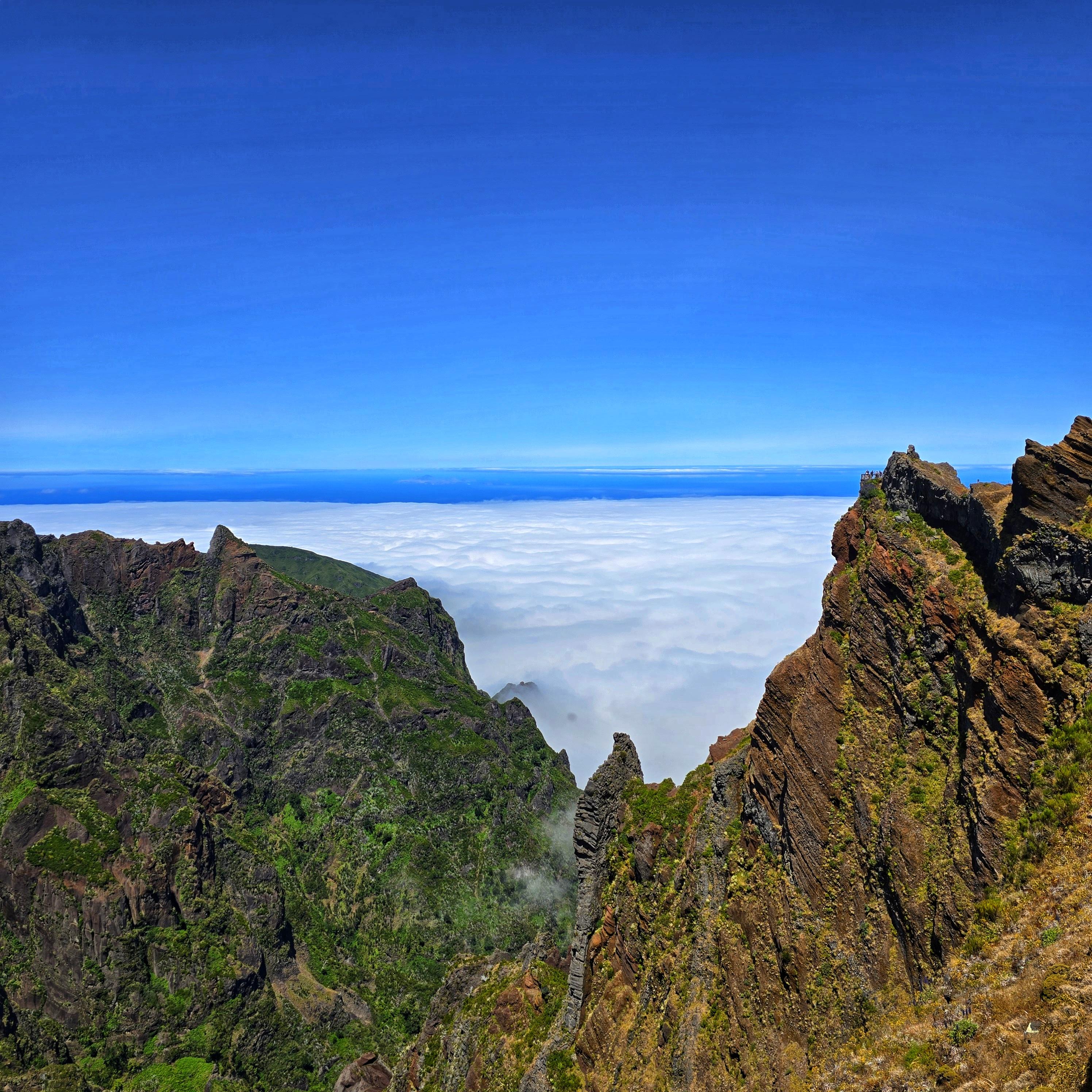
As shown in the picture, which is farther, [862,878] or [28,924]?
[28,924]

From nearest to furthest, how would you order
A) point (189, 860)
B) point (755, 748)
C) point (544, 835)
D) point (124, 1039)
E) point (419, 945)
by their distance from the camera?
1. point (755, 748)
2. point (124, 1039)
3. point (189, 860)
4. point (419, 945)
5. point (544, 835)

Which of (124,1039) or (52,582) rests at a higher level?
(52,582)

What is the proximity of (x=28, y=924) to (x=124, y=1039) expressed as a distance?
22504mm

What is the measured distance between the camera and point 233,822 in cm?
12738

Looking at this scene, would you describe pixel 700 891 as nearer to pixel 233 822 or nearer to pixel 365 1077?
pixel 365 1077

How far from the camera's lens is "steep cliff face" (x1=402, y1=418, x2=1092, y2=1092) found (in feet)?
52.3

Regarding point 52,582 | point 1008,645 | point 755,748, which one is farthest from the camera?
point 52,582

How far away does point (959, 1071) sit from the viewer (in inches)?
546

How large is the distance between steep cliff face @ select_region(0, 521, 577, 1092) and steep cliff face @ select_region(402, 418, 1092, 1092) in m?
49.3

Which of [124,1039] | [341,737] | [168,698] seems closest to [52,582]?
[168,698]

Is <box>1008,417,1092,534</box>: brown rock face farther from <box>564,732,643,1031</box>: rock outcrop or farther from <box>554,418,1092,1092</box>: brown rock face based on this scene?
<box>564,732,643,1031</box>: rock outcrop

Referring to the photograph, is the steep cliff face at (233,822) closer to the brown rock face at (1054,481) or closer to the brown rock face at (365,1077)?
the brown rock face at (365,1077)

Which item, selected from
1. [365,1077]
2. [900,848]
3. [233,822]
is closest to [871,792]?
[900,848]

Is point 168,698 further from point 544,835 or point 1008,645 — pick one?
point 1008,645
